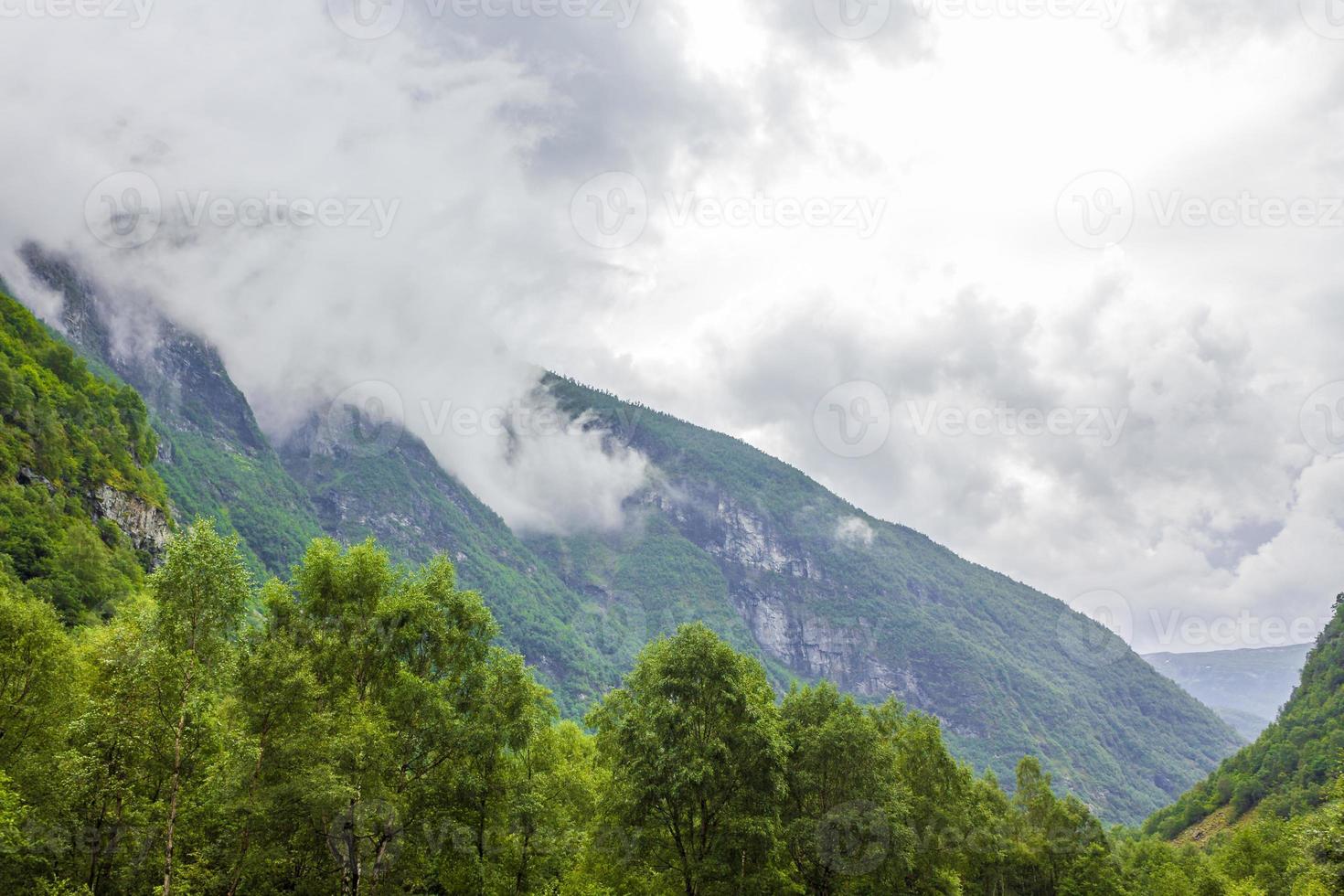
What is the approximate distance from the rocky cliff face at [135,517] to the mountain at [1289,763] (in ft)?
598

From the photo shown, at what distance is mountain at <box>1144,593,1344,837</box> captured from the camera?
420 ft

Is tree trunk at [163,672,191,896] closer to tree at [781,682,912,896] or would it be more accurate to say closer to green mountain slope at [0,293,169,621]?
tree at [781,682,912,896]

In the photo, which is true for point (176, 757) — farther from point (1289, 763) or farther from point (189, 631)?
point (1289, 763)

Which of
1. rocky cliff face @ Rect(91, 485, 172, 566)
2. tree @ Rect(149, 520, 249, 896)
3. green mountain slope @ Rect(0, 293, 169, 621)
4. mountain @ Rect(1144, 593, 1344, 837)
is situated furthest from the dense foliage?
mountain @ Rect(1144, 593, 1344, 837)

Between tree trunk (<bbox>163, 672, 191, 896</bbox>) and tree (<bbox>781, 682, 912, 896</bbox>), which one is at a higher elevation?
tree (<bbox>781, 682, 912, 896</bbox>)

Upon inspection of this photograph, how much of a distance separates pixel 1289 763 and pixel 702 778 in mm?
165473

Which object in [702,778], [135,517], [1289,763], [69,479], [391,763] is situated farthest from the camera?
[1289,763]

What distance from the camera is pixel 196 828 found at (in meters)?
31.2

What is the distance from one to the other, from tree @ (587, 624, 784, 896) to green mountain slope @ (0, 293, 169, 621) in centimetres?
6449

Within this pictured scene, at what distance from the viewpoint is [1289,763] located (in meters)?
141

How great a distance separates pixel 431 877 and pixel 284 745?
12926mm

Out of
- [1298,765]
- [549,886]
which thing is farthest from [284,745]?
[1298,765]

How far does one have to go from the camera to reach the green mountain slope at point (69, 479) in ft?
266

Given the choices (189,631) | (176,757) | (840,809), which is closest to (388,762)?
(176,757)
